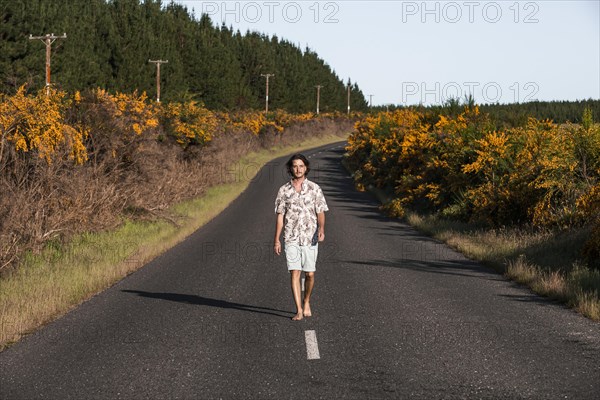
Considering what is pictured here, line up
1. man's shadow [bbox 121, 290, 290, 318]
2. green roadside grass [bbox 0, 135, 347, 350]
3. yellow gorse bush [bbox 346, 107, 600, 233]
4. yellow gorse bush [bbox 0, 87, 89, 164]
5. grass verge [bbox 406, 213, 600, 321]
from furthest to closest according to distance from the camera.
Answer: yellow gorse bush [bbox 346, 107, 600, 233]
yellow gorse bush [bbox 0, 87, 89, 164]
grass verge [bbox 406, 213, 600, 321]
man's shadow [bbox 121, 290, 290, 318]
green roadside grass [bbox 0, 135, 347, 350]

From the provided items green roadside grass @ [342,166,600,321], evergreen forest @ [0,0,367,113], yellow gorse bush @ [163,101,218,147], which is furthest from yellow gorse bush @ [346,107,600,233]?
evergreen forest @ [0,0,367,113]

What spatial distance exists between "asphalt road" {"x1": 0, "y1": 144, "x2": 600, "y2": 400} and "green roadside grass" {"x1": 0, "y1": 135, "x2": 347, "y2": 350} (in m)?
0.30

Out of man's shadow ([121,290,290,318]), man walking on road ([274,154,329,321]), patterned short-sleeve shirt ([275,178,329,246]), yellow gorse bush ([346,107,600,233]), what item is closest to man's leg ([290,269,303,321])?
Answer: man walking on road ([274,154,329,321])

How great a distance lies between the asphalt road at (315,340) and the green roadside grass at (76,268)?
30 cm

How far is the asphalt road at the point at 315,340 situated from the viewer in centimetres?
614

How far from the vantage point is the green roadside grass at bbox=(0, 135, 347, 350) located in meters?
8.88

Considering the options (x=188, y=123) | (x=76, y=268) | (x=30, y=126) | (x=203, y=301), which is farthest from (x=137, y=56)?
(x=203, y=301)

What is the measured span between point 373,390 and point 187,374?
1.82m

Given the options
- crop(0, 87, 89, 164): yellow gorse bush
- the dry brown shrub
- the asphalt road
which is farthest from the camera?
crop(0, 87, 89, 164): yellow gorse bush

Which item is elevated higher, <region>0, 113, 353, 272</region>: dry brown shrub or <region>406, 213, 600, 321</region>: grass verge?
<region>0, 113, 353, 272</region>: dry brown shrub

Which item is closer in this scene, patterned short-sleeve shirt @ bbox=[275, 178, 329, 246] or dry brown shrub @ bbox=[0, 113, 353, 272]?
patterned short-sleeve shirt @ bbox=[275, 178, 329, 246]

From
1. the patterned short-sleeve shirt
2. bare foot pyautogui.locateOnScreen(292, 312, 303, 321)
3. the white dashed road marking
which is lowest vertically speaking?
the white dashed road marking

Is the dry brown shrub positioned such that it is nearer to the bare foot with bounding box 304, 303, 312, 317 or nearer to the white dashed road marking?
the bare foot with bounding box 304, 303, 312, 317

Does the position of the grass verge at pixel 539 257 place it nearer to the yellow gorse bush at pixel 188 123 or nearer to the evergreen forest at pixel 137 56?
the yellow gorse bush at pixel 188 123
